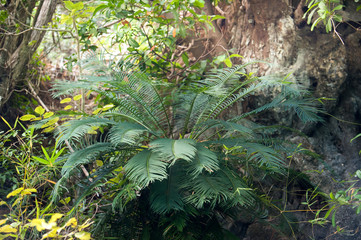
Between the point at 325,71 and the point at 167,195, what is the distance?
6.69 feet

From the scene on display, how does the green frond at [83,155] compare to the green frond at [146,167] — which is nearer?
the green frond at [146,167]

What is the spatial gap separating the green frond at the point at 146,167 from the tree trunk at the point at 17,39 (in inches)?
86.9

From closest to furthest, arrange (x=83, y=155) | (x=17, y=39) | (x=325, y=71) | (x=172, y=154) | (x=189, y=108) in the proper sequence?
(x=172, y=154), (x=83, y=155), (x=189, y=108), (x=325, y=71), (x=17, y=39)

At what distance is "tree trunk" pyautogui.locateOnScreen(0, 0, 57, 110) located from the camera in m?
3.76

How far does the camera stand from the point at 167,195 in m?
2.28

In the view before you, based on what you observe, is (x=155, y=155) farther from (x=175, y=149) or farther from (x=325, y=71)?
(x=325, y=71)

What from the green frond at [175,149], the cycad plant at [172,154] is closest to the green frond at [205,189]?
the cycad plant at [172,154]

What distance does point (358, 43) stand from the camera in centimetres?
336

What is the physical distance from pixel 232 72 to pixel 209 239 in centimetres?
126

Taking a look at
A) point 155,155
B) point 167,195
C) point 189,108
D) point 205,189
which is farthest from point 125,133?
point 189,108

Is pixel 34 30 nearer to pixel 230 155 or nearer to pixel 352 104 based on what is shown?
pixel 230 155

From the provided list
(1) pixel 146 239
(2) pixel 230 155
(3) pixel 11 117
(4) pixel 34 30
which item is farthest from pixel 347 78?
(3) pixel 11 117

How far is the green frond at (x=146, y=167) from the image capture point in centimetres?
207

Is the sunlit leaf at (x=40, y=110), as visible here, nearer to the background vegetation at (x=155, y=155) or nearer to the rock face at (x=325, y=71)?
the background vegetation at (x=155, y=155)
